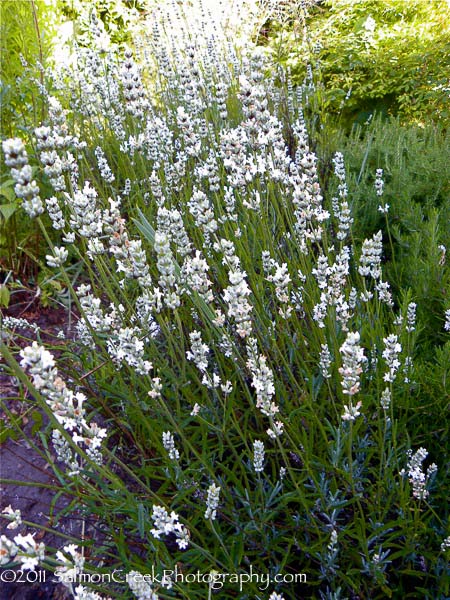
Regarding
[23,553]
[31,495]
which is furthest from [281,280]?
[31,495]

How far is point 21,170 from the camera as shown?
1163 mm

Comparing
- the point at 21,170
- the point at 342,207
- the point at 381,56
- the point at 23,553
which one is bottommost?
the point at 23,553

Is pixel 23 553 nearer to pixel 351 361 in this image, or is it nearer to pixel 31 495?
pixel 351 361

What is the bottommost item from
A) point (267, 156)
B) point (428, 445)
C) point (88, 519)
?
point (88, 519)

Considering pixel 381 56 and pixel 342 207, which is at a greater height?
pixel 381 56

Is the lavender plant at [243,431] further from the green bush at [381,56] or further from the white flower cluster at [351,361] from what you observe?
the green bush at [381,56]

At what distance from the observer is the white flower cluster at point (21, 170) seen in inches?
44.5

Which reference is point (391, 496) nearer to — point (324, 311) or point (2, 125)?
point (324, 311)

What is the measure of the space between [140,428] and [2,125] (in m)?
2.31

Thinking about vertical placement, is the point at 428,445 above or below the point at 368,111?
below

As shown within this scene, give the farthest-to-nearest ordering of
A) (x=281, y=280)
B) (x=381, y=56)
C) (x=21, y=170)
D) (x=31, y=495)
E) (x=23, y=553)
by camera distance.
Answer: (x=381, y=56) < (x=31, y=495) < (x=281, y=280) < (x=21, y=170) < (x=23, y=553)

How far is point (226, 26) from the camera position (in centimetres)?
502

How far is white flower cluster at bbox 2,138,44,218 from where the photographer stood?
1.13 metres

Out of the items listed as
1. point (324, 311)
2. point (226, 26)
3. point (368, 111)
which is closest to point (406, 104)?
point (368, 111)
